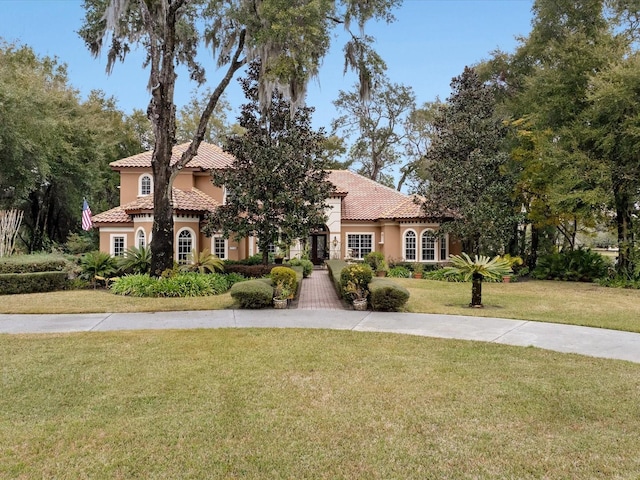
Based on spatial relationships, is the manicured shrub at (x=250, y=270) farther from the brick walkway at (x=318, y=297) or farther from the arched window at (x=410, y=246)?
the arched window at (x=410, y=246)

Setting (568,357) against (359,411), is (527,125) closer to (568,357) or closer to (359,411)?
(568,357)

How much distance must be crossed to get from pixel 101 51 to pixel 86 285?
8396 mm

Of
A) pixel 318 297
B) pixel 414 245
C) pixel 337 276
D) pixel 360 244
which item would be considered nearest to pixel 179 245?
pixel 318 297

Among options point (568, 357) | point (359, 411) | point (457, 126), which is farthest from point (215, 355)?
point (457, 126)

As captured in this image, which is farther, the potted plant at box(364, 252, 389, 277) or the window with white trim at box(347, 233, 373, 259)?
the window with white trim at box(347, 233, 373, 259)

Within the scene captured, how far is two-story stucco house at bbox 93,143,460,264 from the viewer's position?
19766 millimetres

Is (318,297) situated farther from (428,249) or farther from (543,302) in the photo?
(428,249)

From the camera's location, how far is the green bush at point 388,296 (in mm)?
10227

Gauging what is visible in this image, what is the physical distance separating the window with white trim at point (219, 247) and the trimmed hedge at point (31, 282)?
7.72 meters

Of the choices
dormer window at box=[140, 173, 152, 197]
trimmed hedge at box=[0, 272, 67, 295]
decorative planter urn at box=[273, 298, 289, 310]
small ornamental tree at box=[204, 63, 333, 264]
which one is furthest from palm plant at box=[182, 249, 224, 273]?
dormer window at box=[140, 173, 152, 197]

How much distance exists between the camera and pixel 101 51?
14438 mm

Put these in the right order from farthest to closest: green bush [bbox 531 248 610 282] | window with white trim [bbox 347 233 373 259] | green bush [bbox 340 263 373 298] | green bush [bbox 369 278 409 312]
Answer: window with white trim [bbox 347 233 373 259], green bush [bbox 531 248 610 282], green bush [bbox 340 263 373 298], green bush [bbox 369 278 409 312]

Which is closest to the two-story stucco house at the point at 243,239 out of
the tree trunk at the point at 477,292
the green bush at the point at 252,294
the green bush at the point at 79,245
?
the green bush at the point at 79,245

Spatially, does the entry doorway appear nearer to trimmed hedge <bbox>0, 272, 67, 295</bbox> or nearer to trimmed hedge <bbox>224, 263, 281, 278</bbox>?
trimmed hedge <bbox>224, 263, 281, 278</bbox>
